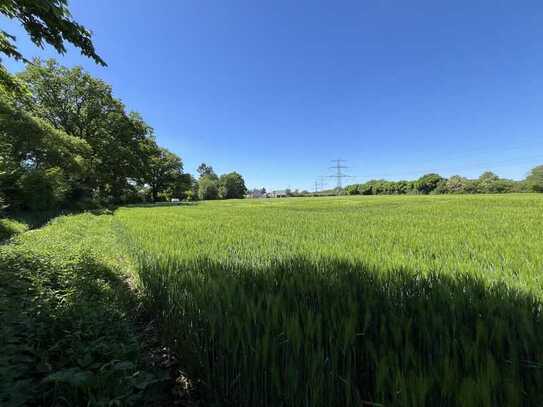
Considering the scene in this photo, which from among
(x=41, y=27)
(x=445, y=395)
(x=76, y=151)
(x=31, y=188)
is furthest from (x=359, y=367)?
(x=76, y=151)

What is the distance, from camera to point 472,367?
164 cm

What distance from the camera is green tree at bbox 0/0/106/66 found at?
4.68 m

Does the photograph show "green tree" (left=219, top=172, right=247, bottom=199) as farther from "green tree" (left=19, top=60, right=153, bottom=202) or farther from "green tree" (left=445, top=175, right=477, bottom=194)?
"green tree" (left=445, top=175, right=477, bottom=194)

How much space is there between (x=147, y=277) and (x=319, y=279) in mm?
2823

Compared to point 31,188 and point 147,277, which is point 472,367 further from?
point 31,188

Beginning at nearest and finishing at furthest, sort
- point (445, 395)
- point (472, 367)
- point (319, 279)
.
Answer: point (445, 395)
point (472, 367)
point (319, 279)

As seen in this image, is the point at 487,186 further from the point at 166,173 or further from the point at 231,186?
the point at 231,186

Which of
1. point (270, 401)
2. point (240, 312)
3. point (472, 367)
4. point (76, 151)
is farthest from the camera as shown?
point (76, 151)

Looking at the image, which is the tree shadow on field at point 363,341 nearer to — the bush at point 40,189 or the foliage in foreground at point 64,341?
the foliage in foreground at point 64,341

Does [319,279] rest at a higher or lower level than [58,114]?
lower

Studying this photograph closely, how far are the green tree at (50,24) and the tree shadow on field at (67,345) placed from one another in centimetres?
466

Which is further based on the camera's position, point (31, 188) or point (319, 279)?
point (31, 188)

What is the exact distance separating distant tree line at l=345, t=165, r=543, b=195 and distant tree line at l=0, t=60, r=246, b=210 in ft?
218

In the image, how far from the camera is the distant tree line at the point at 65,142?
57.9ft
